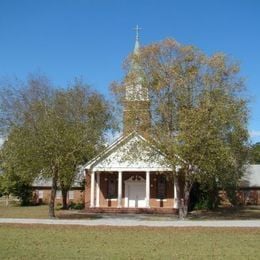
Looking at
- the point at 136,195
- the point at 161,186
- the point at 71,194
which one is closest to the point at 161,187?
the point at 161,186

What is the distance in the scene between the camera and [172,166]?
3334 cm

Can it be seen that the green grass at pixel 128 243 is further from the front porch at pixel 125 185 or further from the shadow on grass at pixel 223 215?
the front porch at pixel 125 185

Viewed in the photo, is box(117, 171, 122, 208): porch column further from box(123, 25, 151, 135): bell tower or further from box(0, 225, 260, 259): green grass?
box(0, 225, 260, 259): green grass

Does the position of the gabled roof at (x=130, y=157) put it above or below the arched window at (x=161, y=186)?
above

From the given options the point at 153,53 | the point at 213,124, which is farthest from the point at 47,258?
the point at 153,53

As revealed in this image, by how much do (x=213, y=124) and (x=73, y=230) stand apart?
39.6 ft

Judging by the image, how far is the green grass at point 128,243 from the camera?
14859 millimetres

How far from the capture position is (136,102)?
109 ft

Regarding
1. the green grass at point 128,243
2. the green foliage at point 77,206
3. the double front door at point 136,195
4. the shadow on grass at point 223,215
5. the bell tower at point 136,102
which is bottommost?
the green grass at point 128,243

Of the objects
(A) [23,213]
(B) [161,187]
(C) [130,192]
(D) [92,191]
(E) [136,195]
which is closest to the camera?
(A) [23,213]

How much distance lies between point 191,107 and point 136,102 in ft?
11.3

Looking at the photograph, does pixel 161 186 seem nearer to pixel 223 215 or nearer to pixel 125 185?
pixel 125 185

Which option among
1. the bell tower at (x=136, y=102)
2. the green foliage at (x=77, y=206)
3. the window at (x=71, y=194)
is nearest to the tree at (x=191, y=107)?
the bell tower at (x=136, y=102)

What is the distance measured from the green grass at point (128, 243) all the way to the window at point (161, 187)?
57.9 feet
